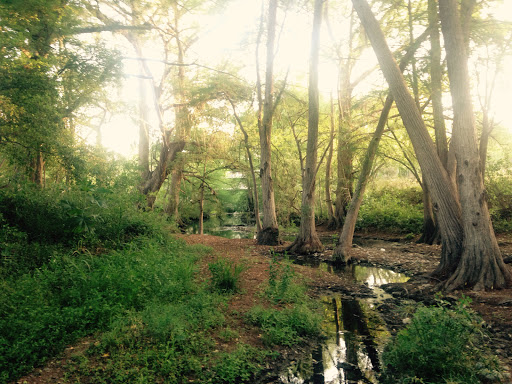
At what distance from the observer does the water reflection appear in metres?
4.41

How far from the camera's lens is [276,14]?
46.7 feet

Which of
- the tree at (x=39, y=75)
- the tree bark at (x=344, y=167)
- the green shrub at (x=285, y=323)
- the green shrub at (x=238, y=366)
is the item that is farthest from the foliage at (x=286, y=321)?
the tree bark at (x=344, y=167)

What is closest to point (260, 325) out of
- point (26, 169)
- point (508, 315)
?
point (508, 315)

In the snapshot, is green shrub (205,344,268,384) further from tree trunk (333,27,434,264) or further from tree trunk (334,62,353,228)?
tree trunk (334,62,353,228)

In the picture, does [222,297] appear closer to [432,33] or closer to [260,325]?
[260,325]

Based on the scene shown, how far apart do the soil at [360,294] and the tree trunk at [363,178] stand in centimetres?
98

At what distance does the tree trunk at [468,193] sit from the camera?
22.9 ft

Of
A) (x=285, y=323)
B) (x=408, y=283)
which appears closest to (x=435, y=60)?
(x=408, y=283)

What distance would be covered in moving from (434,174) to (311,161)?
538 cm

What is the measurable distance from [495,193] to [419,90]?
7099 millimetres

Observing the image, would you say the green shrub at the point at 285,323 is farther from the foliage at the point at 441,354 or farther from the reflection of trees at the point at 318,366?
the foliage at the point at 441,354

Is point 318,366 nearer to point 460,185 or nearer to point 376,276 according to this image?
point 460,185

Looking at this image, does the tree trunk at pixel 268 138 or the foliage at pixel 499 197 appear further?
the foliage at pixel 499 197

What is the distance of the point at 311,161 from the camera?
12.8m
